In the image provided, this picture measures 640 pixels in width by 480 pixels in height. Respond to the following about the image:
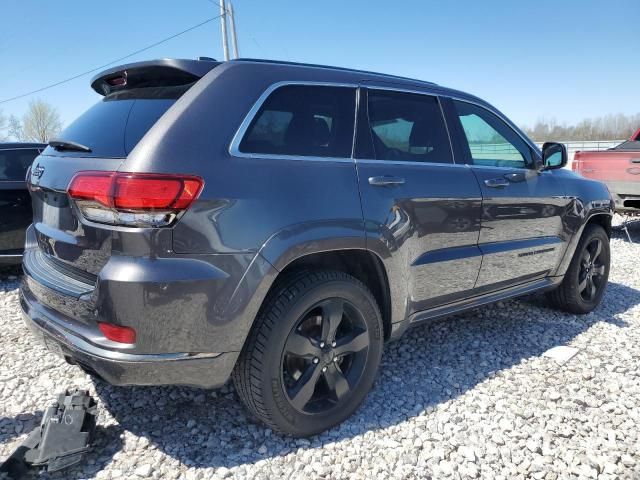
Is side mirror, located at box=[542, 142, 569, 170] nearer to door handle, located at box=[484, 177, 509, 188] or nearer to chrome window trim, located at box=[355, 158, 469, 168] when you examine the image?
door handle, located at box=[484, 177, 509, 188]

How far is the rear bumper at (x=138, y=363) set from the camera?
1.88 m

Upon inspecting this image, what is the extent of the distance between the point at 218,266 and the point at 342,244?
2.12ft

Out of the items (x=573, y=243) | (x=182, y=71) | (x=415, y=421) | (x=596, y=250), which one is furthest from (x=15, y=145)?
(x=596, y=250)

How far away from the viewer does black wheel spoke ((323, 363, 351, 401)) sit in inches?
94.9

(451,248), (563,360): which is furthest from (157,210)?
(563,360)

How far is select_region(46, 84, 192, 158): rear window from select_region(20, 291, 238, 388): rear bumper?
0.80 m

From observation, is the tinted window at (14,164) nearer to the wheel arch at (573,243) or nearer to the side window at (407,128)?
the side window at (407,128)

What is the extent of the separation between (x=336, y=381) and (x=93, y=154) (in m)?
1.60

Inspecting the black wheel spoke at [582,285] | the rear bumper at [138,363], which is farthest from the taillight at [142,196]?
the black wheel spoke at [582,285]

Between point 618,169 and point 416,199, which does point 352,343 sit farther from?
point 618,169

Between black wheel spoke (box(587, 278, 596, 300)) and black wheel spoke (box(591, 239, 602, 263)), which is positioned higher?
black wheel spoke (box(591, 239, 602, 263))

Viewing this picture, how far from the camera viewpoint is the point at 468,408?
106 inches

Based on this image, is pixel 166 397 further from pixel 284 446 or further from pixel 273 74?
pixel 273 74

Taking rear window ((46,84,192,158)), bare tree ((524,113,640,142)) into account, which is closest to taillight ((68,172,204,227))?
rear window ((46,84,192,158))
